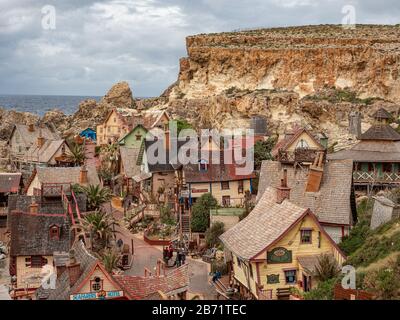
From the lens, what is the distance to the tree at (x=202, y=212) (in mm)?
43875

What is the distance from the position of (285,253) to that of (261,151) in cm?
2776

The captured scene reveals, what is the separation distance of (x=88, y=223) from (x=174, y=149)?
17.8 metres

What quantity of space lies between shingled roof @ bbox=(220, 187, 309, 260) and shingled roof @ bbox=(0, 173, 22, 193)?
26.8 m

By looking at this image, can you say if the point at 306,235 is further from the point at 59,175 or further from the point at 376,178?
the point at 59,175

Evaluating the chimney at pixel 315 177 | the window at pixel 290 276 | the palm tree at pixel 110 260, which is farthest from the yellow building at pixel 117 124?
the window at pixel 290 276

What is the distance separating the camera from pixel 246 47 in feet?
287

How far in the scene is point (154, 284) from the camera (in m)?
25.6

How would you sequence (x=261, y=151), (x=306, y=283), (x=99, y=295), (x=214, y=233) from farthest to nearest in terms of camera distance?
(x=261, y=151), (x=214, y=233), (x=306, y=283), (x=99, y=295)

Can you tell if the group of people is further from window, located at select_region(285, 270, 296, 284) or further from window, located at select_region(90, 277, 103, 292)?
window, located at select_region(90, 277, 103, 292)

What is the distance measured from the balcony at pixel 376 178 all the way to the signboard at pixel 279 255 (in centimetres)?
1911

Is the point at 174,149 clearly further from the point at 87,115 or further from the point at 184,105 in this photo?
the point at 87,115

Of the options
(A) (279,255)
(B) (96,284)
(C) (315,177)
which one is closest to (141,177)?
(C) (315,177)

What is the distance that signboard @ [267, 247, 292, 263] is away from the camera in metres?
27.5
